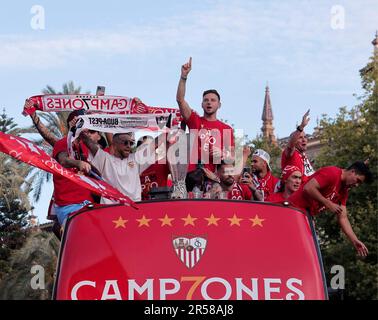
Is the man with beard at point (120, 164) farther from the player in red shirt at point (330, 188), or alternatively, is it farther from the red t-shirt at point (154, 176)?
the player in red shirt at point (330, 188)

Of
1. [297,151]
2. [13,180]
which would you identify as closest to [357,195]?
[13,180]

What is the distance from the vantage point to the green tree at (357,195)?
119ft

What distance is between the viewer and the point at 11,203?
1566 inches

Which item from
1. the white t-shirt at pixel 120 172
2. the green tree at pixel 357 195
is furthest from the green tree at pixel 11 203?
the white t-shirt at pixel 120 172

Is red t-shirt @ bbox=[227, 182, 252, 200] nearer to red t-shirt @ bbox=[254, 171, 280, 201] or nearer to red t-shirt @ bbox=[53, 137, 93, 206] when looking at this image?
red t-shirt @ bbox=[254, 171, 280, 201]

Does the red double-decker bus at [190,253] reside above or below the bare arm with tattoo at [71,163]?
below

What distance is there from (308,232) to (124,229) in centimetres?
133

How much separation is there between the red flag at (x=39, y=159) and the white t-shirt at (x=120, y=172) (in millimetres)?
818

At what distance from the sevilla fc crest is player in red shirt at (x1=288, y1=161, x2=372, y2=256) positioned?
4.69ft

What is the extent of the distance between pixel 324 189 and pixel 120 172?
174 cm

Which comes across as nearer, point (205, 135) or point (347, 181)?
point (347, 181)
